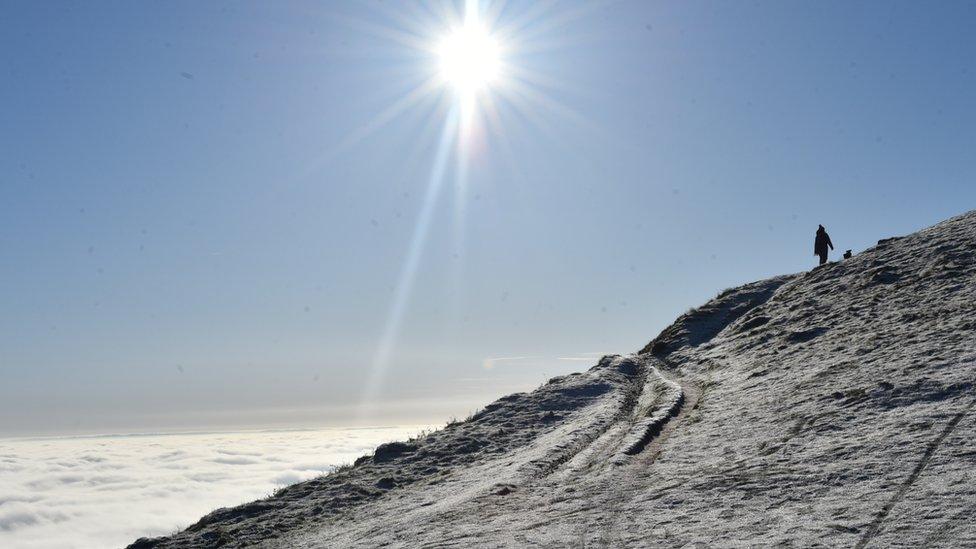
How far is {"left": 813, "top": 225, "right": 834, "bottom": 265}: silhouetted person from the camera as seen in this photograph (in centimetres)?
3838

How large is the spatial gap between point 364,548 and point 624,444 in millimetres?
6994

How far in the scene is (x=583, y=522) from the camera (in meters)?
10.9

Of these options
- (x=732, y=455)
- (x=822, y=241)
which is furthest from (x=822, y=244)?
(x=732, y=455)

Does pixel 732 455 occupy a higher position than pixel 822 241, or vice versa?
pixel 822 241

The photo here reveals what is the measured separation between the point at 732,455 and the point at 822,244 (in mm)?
29855

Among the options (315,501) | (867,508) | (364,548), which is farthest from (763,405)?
(315,501)

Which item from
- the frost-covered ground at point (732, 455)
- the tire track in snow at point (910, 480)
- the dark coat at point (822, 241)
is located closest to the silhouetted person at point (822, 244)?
the dark coat at point (822, 241)

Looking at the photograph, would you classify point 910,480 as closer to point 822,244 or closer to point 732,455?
point 732,455

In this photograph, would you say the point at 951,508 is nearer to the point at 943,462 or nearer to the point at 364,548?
the point at 943,462

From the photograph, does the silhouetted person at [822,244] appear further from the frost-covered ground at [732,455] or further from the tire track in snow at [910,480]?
the tire track in snow at [910,480]

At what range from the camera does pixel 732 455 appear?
13258mm

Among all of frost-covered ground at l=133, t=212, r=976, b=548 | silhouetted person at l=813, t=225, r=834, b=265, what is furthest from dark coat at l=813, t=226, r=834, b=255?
frost-covered ground at l=133, t=212, r=976, b=548

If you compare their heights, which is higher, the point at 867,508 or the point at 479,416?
the point at 479,416

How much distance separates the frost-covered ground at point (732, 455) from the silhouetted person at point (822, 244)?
945 centimetres
